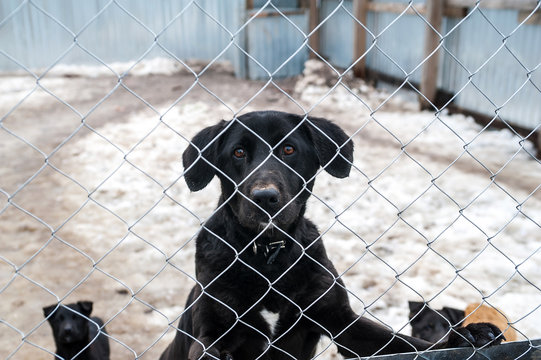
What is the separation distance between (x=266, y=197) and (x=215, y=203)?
123 inches

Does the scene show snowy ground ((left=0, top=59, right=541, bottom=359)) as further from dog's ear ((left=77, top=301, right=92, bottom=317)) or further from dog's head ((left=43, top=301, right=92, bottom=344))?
dog's ear ((left=77, top=301, right=92, bottom=317))

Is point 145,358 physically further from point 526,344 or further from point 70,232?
point 526,344

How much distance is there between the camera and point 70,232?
473 cm

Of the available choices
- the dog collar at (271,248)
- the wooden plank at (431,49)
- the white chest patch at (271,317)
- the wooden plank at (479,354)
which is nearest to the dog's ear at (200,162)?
the dog collar at (271,248)

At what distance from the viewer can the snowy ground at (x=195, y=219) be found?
3.40 m

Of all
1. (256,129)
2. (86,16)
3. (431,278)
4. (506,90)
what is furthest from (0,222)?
(86,16)

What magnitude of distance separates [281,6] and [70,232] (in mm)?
7235

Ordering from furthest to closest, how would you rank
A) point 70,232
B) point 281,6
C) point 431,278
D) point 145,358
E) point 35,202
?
1. point 281,6
2. point 35,202
3. point 70,232
4. point 431,278
5. point 145,358

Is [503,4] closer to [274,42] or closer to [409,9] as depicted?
[409,9]

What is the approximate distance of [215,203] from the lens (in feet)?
17.3

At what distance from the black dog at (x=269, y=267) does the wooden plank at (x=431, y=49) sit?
17.4ft

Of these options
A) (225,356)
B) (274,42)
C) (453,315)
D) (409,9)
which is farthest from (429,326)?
Result: (274,42)

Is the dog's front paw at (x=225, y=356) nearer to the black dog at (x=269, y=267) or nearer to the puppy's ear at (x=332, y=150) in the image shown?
the black dog at (x=269, y=267)

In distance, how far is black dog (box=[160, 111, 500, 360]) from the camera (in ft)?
7.55
